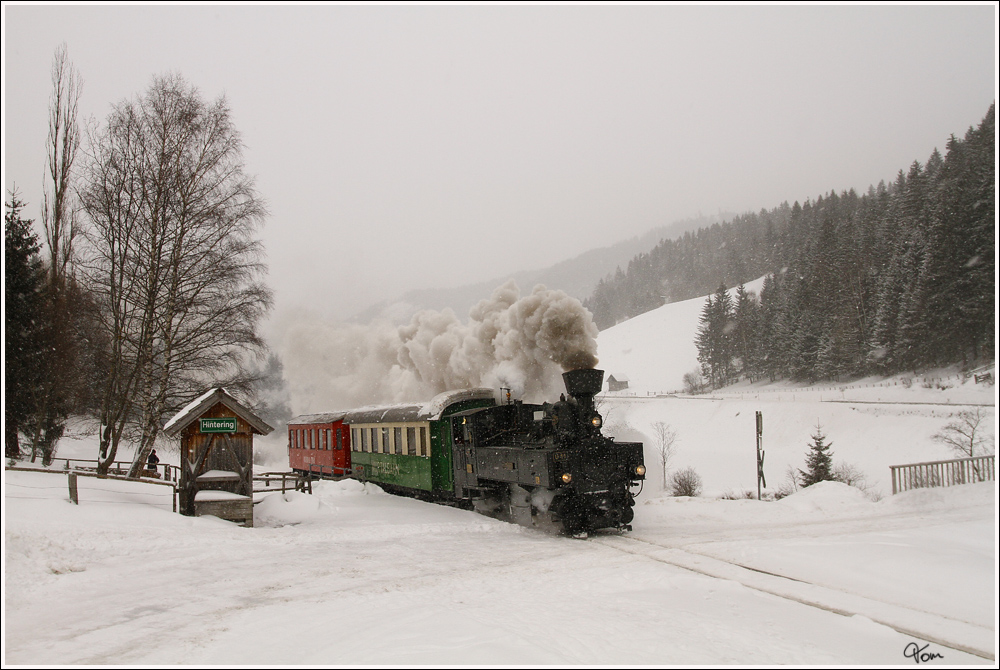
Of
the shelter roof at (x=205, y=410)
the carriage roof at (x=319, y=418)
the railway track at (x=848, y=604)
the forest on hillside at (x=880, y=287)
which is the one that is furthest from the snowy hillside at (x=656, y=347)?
the railway track at (x=848, y=604)

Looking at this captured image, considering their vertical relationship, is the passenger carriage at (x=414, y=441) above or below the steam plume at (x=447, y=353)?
below

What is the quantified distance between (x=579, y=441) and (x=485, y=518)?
3409 millimetres

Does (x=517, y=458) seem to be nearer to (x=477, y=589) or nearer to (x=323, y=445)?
(x=477, y=589)

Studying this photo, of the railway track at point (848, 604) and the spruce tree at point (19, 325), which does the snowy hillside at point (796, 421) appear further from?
the spruce tree at point (19, 325)

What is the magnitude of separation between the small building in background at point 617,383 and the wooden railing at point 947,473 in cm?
3833

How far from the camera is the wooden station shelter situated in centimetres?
1170

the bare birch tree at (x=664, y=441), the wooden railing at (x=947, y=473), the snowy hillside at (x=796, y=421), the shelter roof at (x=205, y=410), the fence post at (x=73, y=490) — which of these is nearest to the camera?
the fence post at (x=73, y=490)

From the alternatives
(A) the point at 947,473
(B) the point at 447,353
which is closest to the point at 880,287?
(A) the point at 947,473

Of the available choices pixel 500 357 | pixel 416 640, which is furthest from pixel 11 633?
pixel 500 357

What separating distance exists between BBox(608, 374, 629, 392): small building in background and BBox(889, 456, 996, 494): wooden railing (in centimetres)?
3833

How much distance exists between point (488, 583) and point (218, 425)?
7.21 m

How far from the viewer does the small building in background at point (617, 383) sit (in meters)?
55.8

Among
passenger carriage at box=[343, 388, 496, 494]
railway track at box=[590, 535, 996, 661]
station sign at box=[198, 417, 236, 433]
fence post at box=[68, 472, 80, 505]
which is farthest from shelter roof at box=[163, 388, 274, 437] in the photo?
railway track at box=[590, 535, 996, 661]

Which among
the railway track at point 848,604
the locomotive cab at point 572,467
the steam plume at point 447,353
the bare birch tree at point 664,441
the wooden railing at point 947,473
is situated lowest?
the bare birch tree at point 664,441
